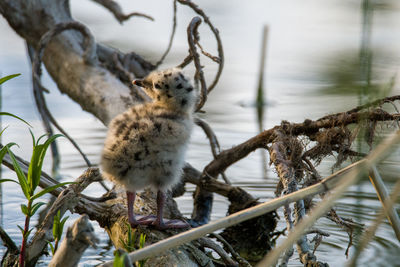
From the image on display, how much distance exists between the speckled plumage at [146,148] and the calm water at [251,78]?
853 millimetres

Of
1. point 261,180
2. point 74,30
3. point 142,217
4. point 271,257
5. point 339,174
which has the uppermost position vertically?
Answer: point 74,30

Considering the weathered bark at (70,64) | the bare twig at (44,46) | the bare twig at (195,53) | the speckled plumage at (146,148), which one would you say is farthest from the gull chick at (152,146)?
the bare twig at (44,46)

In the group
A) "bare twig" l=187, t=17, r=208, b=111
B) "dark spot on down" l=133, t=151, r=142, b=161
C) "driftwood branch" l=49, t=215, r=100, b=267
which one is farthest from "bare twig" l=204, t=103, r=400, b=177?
"driftwood branch" l=49, t=215, r=100, b=267

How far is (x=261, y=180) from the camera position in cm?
612

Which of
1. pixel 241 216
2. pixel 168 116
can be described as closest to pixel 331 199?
pixel 241 216

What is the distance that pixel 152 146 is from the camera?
12.0ft

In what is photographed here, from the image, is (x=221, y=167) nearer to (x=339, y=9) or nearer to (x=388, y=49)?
(x=388, y=49)

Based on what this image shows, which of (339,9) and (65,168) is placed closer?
(65,168)

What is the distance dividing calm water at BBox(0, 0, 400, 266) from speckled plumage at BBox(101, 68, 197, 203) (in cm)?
85

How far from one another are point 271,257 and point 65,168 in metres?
4.23

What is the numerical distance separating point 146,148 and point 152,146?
4 cm

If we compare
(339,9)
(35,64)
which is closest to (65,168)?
(35,64)

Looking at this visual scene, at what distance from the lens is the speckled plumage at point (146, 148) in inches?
144

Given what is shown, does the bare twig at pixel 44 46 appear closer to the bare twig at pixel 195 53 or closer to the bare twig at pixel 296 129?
the bare twig at pixel 296 129
